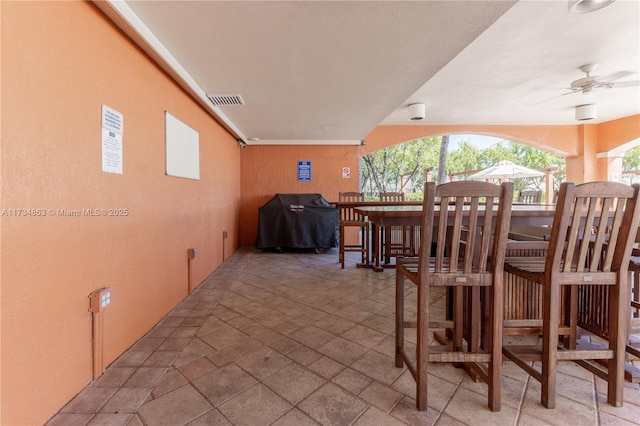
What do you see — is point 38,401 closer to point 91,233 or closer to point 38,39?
point 91,233

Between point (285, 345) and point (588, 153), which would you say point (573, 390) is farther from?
point (588, 153)

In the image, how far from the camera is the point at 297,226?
5.39 metres

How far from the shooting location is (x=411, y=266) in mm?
1630

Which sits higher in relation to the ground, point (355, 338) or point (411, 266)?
point (411, 266)

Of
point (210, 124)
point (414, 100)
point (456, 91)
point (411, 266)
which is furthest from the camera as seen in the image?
point (414, 100)

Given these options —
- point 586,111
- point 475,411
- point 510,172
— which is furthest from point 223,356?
point 510,172

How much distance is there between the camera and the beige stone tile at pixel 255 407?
1.37 m

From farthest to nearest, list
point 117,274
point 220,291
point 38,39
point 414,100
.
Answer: point 414,100, point 220,291, point 117,274, point 38,39

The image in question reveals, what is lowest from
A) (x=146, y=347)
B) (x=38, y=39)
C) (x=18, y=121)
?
(x=146, y=347)

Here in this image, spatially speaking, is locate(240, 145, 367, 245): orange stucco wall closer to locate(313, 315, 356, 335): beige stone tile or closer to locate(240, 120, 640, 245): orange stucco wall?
locate(240, 120, 640, 245): orange stucco wall

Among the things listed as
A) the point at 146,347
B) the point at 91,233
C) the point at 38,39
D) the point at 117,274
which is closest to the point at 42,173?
the point at 91,233

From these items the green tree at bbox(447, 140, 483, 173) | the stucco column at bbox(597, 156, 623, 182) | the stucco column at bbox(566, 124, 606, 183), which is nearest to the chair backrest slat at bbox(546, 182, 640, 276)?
the stucco column at bbox(566, 124, 606, 183)

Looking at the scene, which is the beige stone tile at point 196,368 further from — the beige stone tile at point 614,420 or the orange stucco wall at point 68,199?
the beige stone tile at point 614,420

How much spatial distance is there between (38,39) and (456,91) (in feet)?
15.3
